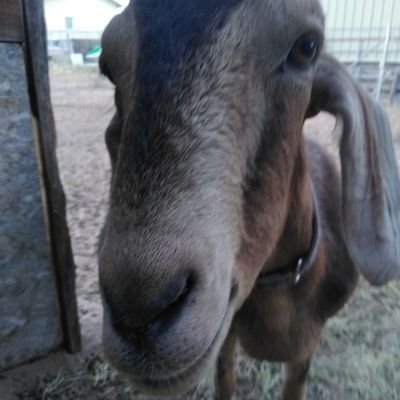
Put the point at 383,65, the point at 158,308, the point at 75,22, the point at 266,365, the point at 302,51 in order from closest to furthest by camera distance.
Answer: the point at 158,308, the point at 302,51, the point at 266,365, the point at 383,65, the point at 75,22

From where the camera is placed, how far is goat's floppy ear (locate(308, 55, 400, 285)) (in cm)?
173

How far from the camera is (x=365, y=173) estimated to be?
69.3 inches

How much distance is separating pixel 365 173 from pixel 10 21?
166cm

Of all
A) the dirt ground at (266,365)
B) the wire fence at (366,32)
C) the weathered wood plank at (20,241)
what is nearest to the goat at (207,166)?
the weathered wood plank at (20,241)

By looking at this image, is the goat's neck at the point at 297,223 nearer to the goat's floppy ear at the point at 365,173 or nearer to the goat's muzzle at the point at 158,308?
the goat's floppy ear at the point at 365,173

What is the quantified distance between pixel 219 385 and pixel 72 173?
3.65 meters

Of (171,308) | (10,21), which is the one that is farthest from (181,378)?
(10,21)

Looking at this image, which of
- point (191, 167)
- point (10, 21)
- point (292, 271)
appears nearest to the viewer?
point (191, 167)

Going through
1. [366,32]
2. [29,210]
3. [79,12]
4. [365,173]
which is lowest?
[79,12]

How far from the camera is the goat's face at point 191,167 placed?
43.3 inches

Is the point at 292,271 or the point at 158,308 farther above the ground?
the point at 158,308

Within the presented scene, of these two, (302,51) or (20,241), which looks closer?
(302,51)

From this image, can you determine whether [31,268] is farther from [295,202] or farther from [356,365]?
[356,365]

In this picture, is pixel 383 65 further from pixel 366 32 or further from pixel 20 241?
pixel 20 241
